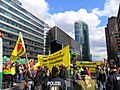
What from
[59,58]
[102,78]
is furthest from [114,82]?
[102,78]

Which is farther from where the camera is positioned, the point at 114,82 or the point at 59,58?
the point at 59,58

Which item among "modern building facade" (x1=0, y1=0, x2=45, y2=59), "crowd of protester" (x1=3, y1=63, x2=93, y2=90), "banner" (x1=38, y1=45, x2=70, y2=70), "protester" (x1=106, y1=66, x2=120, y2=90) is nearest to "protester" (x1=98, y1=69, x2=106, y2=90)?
"crowd of protester" (x1=3, y1=63, x2=93, y2=90)

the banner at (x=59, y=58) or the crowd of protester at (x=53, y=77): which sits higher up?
the banner at (x=59, y=58)

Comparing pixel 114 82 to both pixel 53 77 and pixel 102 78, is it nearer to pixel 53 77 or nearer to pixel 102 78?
pixel 53 77

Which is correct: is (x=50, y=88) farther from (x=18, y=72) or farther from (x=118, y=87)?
(x=18, y=72)

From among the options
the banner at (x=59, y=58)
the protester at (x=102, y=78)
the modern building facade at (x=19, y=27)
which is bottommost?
the protester at (x=102, y=78)

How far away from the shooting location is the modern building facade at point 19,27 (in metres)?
91.8

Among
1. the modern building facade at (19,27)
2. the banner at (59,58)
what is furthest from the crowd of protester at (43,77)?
the modern building facade at (19,27)

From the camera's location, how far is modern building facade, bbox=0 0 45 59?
91.8 m

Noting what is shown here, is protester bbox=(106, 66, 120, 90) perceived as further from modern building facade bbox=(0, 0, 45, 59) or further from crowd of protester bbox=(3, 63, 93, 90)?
modern building facade bbox=(0, 0, 45, 59)

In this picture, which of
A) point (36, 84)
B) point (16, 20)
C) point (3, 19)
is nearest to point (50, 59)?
→ point (36, 84)

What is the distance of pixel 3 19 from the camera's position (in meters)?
90.1

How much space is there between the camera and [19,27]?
106375mm

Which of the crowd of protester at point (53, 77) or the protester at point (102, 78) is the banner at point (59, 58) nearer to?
the crowd of protester at point (53, 77)
